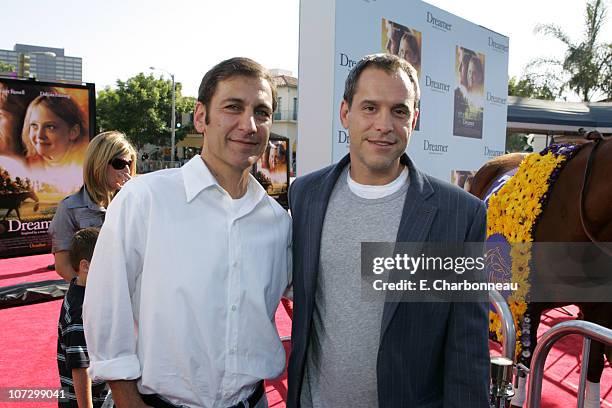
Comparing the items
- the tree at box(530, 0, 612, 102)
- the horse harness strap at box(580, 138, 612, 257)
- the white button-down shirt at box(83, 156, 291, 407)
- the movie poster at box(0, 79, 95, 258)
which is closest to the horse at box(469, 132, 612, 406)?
the horse harness strap at box(580, 138, 612, 257)

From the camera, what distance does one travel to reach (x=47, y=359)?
4473 mm

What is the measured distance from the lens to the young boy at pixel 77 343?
2.14m

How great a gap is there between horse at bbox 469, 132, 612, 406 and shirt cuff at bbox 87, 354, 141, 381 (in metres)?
2.95

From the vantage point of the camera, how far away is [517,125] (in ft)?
59.6

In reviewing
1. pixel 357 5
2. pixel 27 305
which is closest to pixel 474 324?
pixel 357 5

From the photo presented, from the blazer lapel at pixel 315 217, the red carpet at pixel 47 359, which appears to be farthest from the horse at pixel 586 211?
the blazer lapel at pixel 315 217

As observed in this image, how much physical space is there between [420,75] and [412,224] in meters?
4.80

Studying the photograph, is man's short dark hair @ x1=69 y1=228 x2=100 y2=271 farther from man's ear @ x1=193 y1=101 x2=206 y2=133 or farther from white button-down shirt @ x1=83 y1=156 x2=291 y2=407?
man's ear @ x1=193 y1=101 x2=206 y2=133

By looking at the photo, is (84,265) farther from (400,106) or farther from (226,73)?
(400,106)

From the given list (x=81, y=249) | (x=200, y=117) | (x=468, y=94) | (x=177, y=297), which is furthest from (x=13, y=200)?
(x=177, y=297)

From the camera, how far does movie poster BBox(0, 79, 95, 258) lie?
26.2ft

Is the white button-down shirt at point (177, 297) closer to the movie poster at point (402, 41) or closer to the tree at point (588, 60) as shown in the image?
the movie poster at point (402, 41)

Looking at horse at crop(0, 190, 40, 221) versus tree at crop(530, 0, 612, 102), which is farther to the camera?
tree at crop(530, 0, 612, 102)

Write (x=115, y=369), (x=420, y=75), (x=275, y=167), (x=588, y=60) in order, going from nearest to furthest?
(x=115, y=369)
(x=420, y=75)
(x=275, y=167)
(x=588, y=60)
